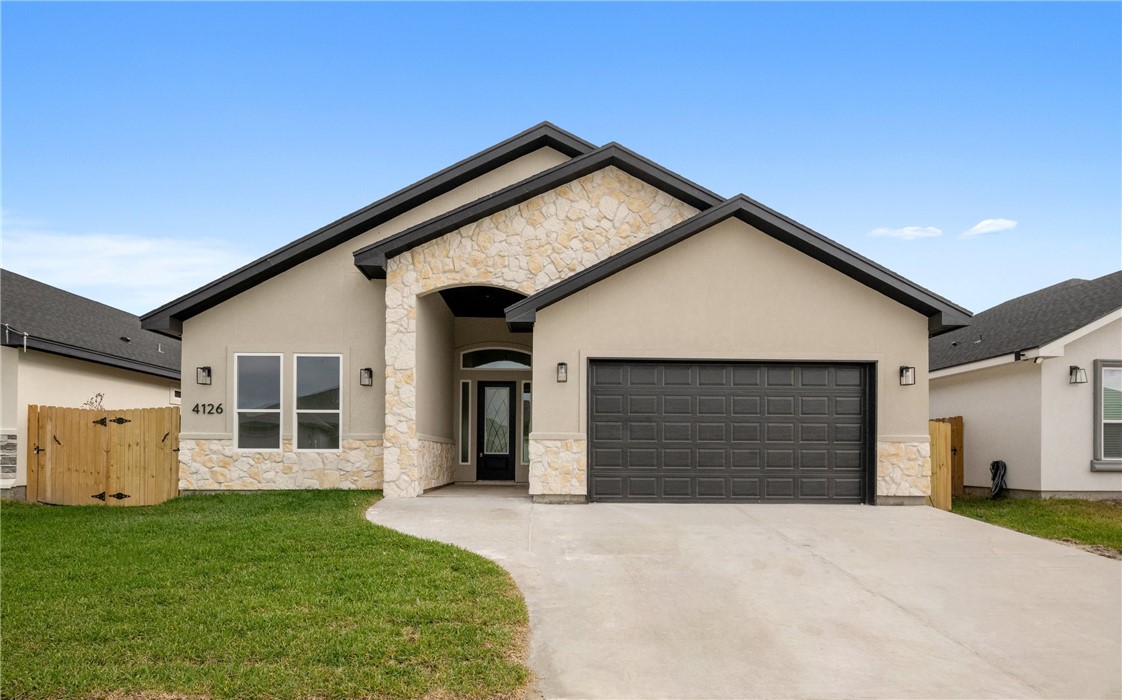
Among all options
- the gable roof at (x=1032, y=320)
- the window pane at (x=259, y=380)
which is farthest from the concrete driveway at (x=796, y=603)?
the gable roof at (x=1032, y=320)

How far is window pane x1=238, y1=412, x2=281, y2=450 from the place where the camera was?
1319 cm

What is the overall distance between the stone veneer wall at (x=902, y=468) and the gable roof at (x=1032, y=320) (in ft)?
14.2

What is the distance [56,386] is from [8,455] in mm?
1748

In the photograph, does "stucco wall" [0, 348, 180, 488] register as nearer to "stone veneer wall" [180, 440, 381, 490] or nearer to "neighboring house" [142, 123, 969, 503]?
"neighboring house" [142, 123, 969, 503]

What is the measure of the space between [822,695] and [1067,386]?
483 inches

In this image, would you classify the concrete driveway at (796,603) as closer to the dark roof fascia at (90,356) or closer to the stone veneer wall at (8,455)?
the stone veneer wall at (8,455)

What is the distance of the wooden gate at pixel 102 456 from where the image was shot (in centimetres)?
1363

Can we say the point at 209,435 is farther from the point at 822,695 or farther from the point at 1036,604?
the point at 1036,604

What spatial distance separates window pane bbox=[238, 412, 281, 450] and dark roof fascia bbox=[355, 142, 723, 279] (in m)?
3.04

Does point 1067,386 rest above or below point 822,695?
above

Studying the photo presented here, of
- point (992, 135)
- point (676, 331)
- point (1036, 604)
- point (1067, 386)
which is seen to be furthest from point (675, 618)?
point (992, 135)

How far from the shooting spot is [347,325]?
1334cm

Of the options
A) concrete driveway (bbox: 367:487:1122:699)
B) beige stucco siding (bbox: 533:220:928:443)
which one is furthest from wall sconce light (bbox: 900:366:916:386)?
concrete driveway (bbox: 367:487:1122:699)

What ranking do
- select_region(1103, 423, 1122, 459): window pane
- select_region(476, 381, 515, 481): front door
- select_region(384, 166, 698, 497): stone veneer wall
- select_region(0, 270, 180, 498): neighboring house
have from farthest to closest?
select_region(476, 381, 515, 481): front door → select_region(1103, 423, 1122, 459): window pane → select_region(0, 270, 180, 498): neighboring house → select_region(384, 166, 698, 497): stone veneer wall
